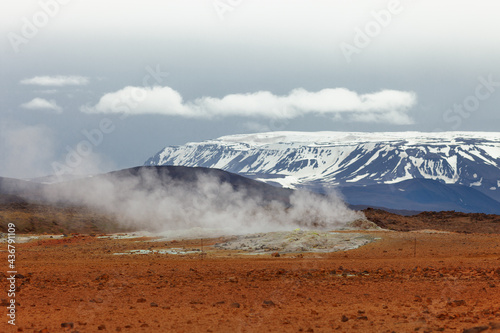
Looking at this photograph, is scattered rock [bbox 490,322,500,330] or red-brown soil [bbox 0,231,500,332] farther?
red-brown soil [bbox 0,231,500,332]

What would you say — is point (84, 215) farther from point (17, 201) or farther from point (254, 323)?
point (254, 323)

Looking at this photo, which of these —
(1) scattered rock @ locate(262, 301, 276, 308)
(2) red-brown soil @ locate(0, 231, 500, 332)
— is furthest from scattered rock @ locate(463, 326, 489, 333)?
(1) scattered rock @ locate(262, 301, 276, 308)

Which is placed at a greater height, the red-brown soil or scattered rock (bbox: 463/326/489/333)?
scattered rock (bbox: 463/326/489/333)

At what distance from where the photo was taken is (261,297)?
18.0 meters

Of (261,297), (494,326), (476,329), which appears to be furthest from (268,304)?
(494,326)

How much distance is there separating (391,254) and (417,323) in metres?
21.9

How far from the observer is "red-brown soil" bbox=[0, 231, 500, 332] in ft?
45.3

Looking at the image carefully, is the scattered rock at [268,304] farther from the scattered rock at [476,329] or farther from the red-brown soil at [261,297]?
the scattered rock at [476,329]

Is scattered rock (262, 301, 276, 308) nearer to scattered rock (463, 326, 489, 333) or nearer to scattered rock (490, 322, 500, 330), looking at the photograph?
scattered rock (463, 326, 489, 333)

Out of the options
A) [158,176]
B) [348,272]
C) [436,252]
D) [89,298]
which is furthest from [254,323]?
[158,176]

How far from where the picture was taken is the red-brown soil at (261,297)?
13.8 meters

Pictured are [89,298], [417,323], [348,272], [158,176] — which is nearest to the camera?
[417,323]

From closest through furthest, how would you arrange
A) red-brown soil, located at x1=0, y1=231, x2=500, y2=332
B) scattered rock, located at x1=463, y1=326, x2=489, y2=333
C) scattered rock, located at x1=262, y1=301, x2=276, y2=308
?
Result: scattered rock, located at x1=463, y1=326, x2=489, y2=333
red-brown soil, located at x1=0, y1=231, x2=500, y2=332
scattered rock, located at x1=262, y1=301, x2=276, y2=308

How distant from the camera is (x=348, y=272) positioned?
959 inches
